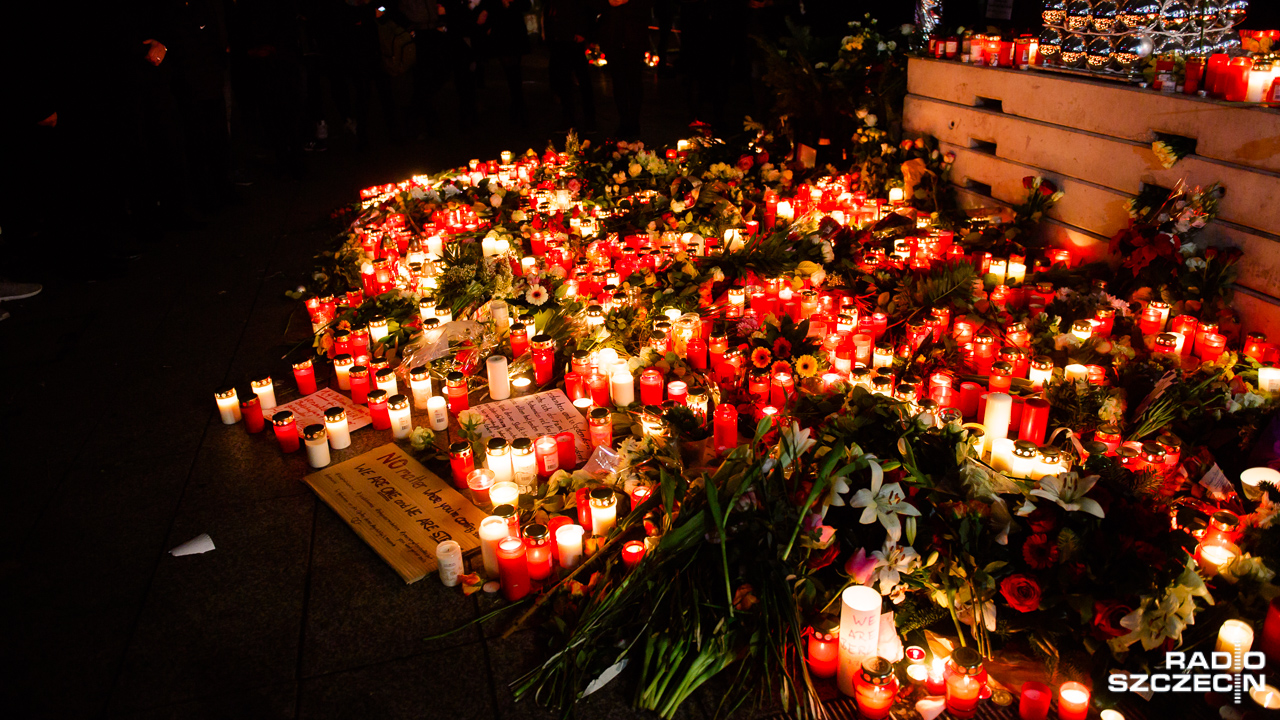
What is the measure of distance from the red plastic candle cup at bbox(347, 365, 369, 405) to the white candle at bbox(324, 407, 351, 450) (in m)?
0.27

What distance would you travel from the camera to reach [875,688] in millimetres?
1766

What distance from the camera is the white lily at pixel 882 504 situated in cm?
188

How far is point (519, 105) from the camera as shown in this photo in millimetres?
8688

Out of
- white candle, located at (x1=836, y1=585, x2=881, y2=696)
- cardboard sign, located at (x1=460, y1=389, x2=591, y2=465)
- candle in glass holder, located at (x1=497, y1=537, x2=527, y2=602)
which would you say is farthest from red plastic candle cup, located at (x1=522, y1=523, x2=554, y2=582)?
white candle, located at (x1=836, y1=585, x2=881, y2=696)

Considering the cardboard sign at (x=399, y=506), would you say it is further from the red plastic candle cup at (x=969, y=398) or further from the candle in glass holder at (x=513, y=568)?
the red plastic candle cup at (x=969, y=398)

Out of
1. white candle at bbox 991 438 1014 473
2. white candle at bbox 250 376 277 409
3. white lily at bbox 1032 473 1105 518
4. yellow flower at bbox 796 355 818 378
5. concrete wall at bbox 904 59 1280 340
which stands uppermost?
concrete wall at bbox 904 59 1280 340

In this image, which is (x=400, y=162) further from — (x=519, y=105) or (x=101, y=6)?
(x=101, y=6)

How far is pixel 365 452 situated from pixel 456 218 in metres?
2.17

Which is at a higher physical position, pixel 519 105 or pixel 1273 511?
pixel 519 105

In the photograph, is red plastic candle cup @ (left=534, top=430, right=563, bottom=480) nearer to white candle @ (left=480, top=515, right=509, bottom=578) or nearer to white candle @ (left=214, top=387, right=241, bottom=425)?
white candle @ (left=480, top=515, right=509, bottom=578)

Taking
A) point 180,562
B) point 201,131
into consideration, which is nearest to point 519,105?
point 201,131

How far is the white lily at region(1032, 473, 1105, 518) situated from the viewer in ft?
6.05

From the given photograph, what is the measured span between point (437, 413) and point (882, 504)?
1.83m

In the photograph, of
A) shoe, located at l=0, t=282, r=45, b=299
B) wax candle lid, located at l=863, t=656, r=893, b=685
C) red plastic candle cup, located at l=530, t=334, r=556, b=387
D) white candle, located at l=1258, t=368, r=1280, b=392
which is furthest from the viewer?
shoe, located at l=0, t=282, r=45, b=299
